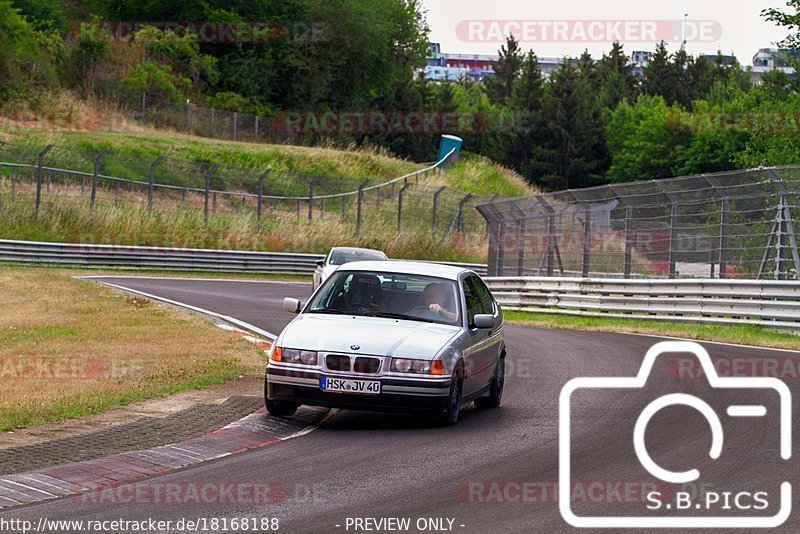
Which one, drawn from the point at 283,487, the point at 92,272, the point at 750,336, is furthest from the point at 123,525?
the point at 92,272

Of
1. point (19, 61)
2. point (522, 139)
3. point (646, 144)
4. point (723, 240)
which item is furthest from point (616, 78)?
point (723, 240)

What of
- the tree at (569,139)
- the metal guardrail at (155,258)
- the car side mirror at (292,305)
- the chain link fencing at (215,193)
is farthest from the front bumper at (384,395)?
the tree at (569,139)

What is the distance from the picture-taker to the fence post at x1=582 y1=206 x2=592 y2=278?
28.3 meters

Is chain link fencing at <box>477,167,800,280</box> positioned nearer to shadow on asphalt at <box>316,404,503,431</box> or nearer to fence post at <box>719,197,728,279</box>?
fence post at <box>719,197,728,279</box>

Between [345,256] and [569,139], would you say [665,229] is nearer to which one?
[345,256]

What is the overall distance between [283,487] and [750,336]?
14.0 metres

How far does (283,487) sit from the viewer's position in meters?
7.74

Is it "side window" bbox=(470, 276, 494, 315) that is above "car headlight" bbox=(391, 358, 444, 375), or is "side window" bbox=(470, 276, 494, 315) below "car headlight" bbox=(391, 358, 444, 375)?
above

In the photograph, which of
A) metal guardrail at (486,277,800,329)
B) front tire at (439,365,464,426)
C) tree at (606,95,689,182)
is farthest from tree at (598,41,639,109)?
front tire at (439,365,464,426)

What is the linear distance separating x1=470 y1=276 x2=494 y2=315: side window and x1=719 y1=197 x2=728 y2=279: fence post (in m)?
11.7

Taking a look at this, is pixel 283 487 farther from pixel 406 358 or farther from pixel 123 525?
pixel 406 358

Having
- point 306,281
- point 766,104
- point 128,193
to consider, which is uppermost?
point 766,104

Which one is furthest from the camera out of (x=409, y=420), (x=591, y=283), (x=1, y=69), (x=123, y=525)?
(x=1, y=69)

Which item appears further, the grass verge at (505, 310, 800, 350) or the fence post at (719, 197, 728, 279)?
the fence post at (719, 197, 728, 279)
